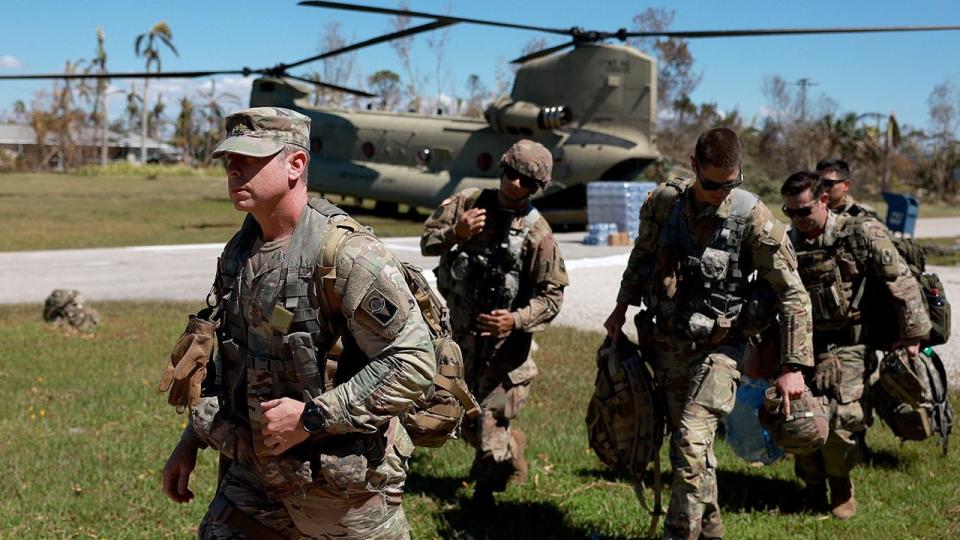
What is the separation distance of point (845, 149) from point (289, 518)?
2284 inches

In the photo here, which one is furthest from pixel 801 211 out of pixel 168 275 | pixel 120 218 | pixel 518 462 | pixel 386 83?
pixel 386 83

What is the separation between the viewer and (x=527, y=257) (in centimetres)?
546

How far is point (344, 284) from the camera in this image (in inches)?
112

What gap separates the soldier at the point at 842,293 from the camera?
548cm

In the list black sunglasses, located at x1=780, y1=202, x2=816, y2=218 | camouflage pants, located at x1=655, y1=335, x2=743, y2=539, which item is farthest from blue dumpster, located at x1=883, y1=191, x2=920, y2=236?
camouflage pants, located at x1=655, y1=335, x2=743, y2=539

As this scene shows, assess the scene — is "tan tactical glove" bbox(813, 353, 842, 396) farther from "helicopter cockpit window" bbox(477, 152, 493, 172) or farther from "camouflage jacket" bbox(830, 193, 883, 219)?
"helicopter cockpit window" bbox(477, 152, 493, 172)

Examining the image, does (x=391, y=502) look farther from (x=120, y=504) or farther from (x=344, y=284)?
(x=120, y=504)

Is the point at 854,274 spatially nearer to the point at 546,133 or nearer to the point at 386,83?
the point at 546,133

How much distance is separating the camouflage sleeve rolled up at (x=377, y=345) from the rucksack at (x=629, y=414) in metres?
2.25

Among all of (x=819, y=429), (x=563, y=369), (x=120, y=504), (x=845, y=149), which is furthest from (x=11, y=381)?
(x=845, y=149)

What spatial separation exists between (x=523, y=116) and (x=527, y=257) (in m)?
16.0

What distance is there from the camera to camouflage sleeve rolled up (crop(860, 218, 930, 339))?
5.47m

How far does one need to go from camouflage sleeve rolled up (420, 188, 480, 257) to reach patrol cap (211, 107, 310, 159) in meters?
2.53

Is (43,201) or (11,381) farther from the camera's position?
→ (43,201)
